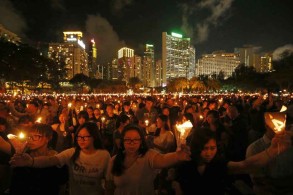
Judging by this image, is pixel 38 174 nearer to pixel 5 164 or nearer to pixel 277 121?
pixel 5 164

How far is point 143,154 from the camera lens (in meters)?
3.86

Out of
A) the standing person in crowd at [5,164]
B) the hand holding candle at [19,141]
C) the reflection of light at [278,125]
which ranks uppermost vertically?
the reflection of light at [278,125]

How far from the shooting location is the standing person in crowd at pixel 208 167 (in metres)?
3.44

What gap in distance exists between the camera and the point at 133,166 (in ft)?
12.3

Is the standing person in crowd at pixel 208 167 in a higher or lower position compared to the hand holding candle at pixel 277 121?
lower

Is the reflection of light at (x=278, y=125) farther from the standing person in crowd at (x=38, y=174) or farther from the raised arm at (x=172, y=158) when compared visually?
the standing person in crowd at (x=38, y=174)

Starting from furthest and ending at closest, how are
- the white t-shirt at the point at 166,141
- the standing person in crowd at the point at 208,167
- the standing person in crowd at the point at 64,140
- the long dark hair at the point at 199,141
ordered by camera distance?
the standing person in crowd at the point at 64,140 → the white t-shirt at the point at 166,141 → the long dark hair at the point at 199,141 → the standing person in crowd at the point at 208,167

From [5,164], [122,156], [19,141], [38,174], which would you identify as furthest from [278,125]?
[5,164]

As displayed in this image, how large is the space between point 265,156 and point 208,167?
0.53 meters

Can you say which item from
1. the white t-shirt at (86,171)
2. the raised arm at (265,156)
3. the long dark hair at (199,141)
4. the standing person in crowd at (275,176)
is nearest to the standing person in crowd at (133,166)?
the white t-shirt at (86,171)

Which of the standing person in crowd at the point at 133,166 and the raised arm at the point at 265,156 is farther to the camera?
the standing person in crowd at the point at 133,166

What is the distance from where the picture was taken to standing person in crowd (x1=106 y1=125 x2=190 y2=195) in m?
3.71

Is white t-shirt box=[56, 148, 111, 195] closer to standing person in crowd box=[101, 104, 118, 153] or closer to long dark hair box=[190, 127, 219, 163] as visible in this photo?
long dark hair box=[190, 127, 219, 163]

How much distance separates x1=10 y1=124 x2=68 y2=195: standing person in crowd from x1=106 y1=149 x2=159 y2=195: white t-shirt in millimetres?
635
